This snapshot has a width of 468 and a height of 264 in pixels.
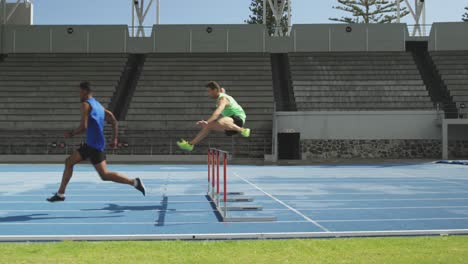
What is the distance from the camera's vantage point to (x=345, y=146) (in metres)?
30.2

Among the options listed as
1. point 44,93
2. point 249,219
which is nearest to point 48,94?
point 44,93

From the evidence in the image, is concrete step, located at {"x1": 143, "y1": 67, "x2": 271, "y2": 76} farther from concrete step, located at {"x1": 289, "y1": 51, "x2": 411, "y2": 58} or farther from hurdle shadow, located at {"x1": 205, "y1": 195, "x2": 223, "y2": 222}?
hurdle shadow, located at {"x1": 205, "y1": 195, "x2": 223, "y2": 222}

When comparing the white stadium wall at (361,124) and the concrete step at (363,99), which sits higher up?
the concrete step at (363,99)

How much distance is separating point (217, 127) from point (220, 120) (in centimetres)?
16

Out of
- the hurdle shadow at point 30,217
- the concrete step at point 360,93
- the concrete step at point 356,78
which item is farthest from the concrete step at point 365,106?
the hurdle shadow at point 30,217


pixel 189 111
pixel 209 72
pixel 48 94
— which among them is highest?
pixel 209 72

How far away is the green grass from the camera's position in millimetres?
4855

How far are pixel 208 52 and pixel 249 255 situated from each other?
33734mm

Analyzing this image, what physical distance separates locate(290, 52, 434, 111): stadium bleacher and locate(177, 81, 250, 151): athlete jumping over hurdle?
2280cm

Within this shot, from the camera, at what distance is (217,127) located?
319 inches

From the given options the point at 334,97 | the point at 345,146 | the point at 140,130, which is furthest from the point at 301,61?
the point at 140,130

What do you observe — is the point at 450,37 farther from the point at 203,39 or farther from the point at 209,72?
the point at 203,39

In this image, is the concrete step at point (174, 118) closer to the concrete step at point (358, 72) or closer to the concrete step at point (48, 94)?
the concrete step at point (48, 94)

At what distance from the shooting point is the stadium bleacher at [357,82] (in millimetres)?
31609
